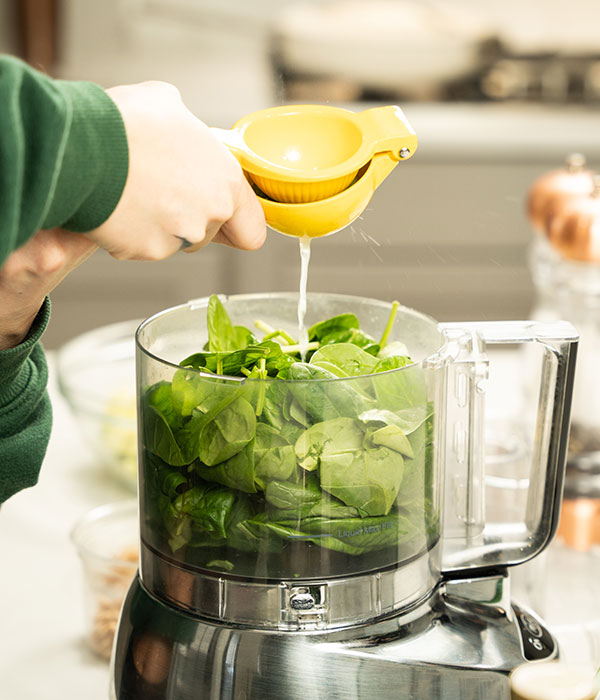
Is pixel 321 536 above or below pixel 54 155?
below

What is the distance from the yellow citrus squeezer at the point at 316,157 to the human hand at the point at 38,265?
0.32 feet

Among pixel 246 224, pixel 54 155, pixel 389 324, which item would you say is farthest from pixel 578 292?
pixel 54 155

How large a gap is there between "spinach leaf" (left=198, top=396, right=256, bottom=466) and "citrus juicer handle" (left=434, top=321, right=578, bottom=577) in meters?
0.13

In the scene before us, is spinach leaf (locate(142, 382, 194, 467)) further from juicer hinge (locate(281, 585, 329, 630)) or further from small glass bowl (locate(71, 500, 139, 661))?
small glass bowl (locate(71, 500, 139, 661))

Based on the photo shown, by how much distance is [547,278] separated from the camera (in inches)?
40.6

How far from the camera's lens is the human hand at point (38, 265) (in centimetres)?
46

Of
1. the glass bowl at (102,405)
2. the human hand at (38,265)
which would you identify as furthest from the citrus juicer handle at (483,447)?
the glass bowl at (102,405)

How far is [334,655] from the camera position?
477 mm

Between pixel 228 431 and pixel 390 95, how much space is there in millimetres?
2343

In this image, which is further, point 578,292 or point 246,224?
point 578,292

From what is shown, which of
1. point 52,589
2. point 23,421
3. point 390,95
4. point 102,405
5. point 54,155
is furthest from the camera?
point 390,95

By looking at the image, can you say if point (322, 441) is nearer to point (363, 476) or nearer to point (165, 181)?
point (363, 476)

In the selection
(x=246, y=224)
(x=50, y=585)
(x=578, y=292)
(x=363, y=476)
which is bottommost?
(x=50, y=585)

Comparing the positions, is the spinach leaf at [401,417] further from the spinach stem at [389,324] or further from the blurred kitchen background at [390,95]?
the blurred kitchen background at [390,95]
